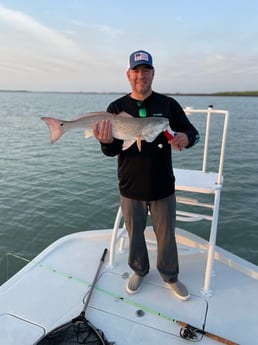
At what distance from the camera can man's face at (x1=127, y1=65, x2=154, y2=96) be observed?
8.47 ft

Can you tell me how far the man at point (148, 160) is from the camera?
2596mm

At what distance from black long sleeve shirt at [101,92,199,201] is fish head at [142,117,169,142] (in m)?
0.15

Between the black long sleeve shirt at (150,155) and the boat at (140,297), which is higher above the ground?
the black long sleeve shirt at (150,155)

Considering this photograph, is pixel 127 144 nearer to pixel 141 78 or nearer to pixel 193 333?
pixel 141 78

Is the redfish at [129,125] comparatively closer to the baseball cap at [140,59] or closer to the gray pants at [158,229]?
the baseball cap at [140,59]

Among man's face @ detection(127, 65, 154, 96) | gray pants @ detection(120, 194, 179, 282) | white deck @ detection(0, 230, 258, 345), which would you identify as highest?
man's face @ detection(127, 65, 154, 96)

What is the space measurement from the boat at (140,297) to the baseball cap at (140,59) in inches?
46.6

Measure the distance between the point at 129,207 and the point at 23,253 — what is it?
3323 millimetres

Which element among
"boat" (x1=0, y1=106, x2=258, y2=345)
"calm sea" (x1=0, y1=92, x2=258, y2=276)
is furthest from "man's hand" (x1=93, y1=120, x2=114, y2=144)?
"calm sea" (x1=0, y1=92, x2=258, y2=276)

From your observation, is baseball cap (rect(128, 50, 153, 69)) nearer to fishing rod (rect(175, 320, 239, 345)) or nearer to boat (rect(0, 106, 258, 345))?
boat (rect(0, 106, 258, 345))

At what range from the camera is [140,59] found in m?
2.55

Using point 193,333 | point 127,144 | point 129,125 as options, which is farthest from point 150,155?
point 193,333

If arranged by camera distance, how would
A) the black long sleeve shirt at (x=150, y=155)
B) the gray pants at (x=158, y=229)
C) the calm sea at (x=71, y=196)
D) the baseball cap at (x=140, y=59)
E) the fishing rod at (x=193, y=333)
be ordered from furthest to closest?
the calm sea at (x=71, y=196), the gray pants at (x=158, y=229), the black long sleeve shirt at (x=150, y=155), the baseball cap at (x=140, y=59), the fishing rod at (x=193, y=333)

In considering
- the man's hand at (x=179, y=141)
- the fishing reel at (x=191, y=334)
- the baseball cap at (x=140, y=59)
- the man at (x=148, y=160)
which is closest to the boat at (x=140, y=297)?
the fishing reel at (x=191, y=334)
